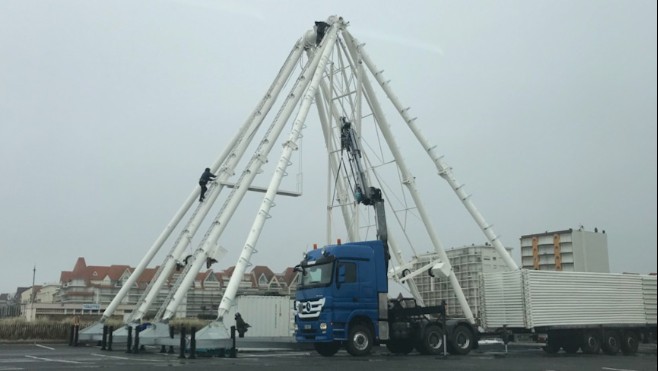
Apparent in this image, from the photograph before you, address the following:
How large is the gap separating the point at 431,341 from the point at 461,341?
132 cm

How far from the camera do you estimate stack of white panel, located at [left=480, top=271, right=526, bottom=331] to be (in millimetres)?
21844

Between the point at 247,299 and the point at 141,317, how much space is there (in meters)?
5.04

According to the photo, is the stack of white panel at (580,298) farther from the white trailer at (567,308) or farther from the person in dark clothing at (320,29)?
the person in dark clothing at (320,29)

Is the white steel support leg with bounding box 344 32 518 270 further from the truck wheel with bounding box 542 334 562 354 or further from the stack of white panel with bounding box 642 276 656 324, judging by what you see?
the stack of white panel with bounding box 642 276 656 324

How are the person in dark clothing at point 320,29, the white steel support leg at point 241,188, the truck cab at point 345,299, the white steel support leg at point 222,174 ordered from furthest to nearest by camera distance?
the person in dark clothing at point 320,29
the white steel support leg at point 222,174
the white steel support leg at point 241,188
the truck cab at point 345,299

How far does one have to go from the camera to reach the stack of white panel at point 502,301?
2184 cm

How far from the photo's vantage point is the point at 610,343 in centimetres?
2236

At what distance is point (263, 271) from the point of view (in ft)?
379

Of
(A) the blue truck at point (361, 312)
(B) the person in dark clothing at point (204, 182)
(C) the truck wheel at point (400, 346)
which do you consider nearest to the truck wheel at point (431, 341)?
(A) the blue truck at point (361, 312)

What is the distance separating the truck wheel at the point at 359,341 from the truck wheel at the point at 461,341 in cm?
352

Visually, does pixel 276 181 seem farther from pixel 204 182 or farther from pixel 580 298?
pixel 580 298

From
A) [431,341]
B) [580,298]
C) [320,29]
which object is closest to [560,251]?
[580,298]

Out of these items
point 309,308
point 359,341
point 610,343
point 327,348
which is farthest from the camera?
point 610,343

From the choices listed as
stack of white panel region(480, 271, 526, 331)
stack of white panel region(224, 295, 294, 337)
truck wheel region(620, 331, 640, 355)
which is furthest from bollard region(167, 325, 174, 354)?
truck wheel region(620, 331, 640, 355)
